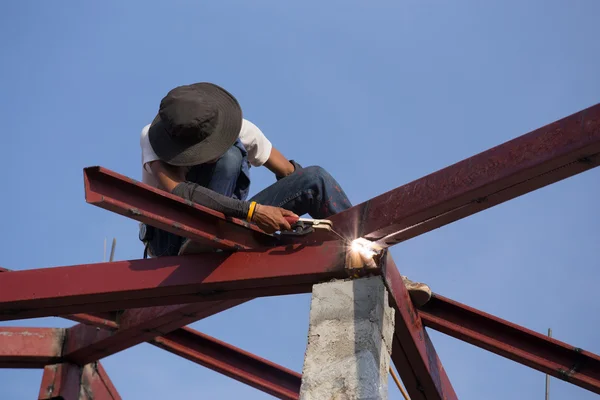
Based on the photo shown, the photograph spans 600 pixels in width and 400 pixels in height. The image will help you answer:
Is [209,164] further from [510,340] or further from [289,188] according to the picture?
[510,340]

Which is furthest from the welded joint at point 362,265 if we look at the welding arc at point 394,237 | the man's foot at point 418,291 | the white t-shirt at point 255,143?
the white t-shirt at point 255,143

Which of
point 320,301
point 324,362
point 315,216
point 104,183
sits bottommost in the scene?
point 324,362

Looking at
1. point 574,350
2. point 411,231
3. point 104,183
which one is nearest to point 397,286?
point 411,231

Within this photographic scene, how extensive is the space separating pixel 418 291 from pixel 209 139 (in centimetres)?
172

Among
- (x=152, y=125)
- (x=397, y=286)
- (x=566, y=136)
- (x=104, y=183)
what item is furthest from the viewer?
(x=152, y=125)

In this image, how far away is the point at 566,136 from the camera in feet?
17.5

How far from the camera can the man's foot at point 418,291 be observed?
6477mm

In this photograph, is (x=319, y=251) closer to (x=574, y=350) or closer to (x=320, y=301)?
(x=320, y=301)

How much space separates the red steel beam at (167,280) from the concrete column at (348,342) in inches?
6.8

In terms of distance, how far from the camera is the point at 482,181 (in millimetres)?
5555

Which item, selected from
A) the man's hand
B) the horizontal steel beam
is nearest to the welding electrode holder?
the man's hand

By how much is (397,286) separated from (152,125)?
6.60 feet

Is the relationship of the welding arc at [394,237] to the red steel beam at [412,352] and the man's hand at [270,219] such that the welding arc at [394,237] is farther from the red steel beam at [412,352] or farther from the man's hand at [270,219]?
the man's hand at [270,219]

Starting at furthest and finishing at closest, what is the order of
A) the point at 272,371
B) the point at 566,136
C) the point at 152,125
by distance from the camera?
1. the point at 272,371
2. the point at 152,125
3. the point at 566,136
